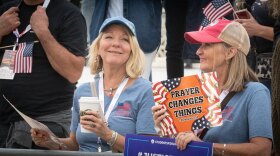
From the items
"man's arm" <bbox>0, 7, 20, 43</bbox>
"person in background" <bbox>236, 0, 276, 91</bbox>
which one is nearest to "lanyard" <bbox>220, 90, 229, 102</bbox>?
"person in background" <bbox>236, 0, 276, 91</bbox>

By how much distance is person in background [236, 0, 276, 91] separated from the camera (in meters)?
4.67

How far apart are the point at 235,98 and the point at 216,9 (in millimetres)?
1130

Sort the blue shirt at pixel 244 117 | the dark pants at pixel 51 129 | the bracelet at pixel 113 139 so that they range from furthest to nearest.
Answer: the dark pants at pixel 51 129 < the bracelet at pixel 113 139 < the blue shirt at pixel 244 117

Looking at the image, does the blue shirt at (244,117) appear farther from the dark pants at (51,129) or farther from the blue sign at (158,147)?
the dark pants at (51,129)

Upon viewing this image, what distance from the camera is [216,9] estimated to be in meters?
4.58

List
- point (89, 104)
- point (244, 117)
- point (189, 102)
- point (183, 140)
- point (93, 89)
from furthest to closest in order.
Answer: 1. point (93, 89)
2. point (244, 117)
3. point (89, 104)
4. point (189, 102)
5. point (183, 140)

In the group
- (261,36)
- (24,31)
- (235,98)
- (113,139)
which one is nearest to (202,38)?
(235,98)

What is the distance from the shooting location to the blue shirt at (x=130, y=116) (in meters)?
3.90

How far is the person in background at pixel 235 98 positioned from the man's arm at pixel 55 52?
1014 mm

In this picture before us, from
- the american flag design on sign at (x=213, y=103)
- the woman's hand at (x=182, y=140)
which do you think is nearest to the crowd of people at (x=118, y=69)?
the woman's hand at (x=182, y=140)

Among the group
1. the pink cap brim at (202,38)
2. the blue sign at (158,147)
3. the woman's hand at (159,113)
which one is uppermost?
the pink cap brim at (202,38)

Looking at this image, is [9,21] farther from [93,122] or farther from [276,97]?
[276,97]

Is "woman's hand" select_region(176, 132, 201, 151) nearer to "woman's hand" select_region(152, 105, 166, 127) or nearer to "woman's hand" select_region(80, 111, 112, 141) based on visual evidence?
"woman's hand" select_region(152, 105, 166, 127)

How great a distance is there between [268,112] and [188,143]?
1.96 ft
